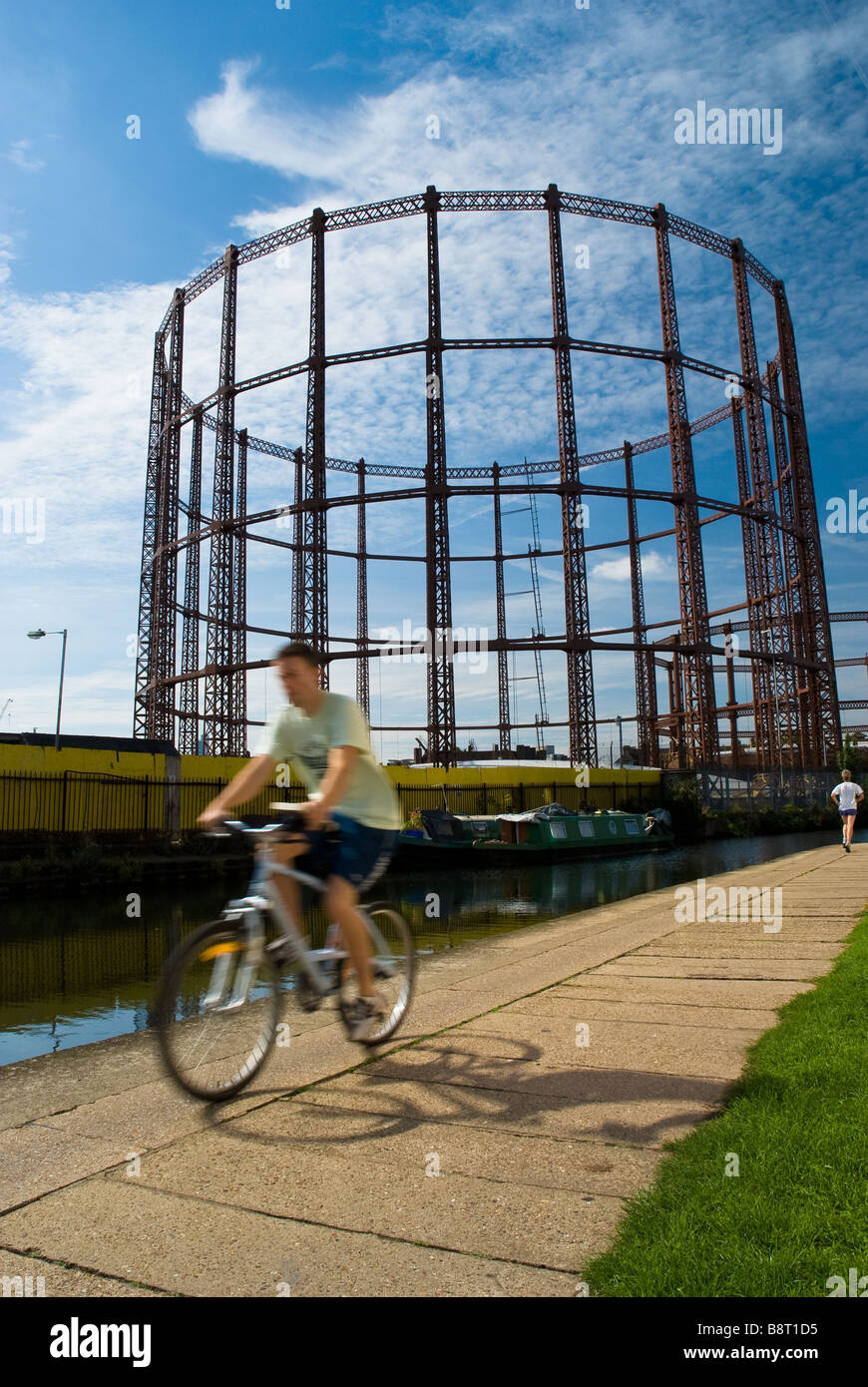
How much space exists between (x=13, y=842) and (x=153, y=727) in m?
23.5

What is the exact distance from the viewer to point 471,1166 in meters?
2.88

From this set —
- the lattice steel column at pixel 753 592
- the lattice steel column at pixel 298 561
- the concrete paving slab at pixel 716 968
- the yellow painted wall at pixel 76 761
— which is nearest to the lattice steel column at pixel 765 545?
the lattice steel column at pixel 753 592

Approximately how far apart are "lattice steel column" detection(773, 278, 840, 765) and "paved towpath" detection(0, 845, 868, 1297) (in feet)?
140

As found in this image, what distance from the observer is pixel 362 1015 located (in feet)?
13.4

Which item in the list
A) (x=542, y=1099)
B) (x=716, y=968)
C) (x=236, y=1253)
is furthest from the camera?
(x=716, y=968)

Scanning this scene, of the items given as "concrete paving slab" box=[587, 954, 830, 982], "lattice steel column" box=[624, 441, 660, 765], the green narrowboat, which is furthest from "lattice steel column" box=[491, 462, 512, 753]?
"concrete paving slab" box=[587, 954, 830, 982]

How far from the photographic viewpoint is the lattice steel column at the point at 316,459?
3256cm

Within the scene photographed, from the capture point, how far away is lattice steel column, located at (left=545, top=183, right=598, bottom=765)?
31.9m

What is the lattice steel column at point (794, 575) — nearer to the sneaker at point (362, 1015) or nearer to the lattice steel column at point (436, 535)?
the lattice steel column at point (436, 535)

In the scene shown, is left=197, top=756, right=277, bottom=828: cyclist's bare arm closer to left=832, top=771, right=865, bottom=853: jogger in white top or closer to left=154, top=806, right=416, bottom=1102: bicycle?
left=154, top=806, right=416, bottom=1102: bicycle

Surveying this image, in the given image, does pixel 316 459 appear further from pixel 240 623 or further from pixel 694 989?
pixel 694 989

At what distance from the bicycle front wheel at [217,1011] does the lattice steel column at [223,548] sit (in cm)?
3120

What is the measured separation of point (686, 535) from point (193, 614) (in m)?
21.4

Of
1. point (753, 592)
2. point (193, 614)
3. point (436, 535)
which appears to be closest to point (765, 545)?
point (753, 592)
